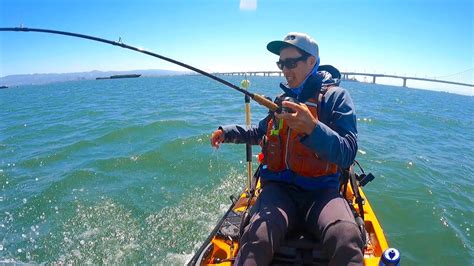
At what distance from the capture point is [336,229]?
112 inches

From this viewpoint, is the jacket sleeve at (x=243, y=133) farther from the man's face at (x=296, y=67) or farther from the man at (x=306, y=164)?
the man's face at (x=296, y=67)

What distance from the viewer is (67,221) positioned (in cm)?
718

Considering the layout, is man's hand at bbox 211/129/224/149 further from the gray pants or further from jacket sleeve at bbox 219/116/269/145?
the gray pants

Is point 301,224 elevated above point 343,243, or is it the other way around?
point 343,243

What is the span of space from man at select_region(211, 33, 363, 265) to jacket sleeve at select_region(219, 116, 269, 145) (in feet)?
2.54

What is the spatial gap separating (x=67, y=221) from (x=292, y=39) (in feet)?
20.7

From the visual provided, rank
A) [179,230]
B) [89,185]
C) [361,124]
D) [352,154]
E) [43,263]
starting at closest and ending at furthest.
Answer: [352,154] → [43,263] → [179,230] → [89,185] → [361,124]

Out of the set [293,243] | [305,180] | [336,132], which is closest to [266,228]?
[293,243]

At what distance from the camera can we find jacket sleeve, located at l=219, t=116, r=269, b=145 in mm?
4535

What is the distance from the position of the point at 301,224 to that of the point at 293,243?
287 mm

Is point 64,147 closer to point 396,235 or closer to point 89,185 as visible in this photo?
point 89,185

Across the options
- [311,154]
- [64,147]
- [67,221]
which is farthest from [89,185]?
[311,154]

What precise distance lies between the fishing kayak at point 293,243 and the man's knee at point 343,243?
0.78 ft

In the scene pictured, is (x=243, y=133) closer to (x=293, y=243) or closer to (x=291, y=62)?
(x=291, y=62)
